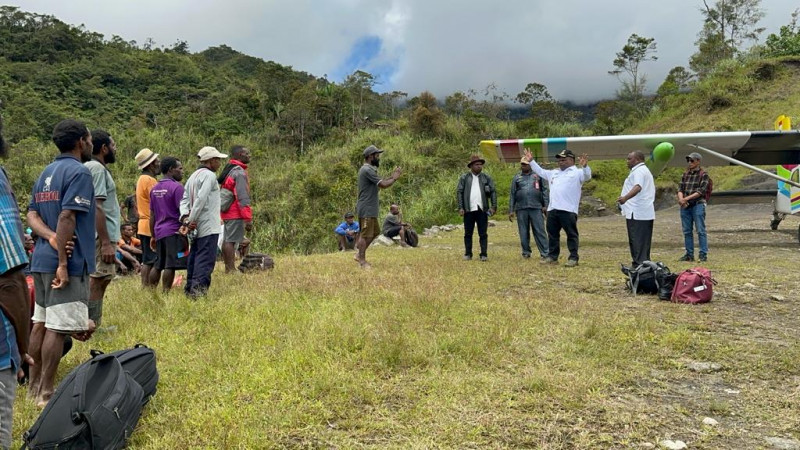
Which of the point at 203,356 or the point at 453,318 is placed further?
A: the point at 453,318

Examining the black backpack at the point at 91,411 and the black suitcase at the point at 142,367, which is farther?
the black suitcase at the point at 142,367

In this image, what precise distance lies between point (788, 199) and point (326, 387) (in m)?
12.0

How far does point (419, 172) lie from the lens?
2584cm

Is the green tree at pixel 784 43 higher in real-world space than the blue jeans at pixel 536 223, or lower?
higher

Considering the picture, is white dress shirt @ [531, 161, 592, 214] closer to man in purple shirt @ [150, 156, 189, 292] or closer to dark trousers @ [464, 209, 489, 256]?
dark trousers @ [464, 209, 489, 256]

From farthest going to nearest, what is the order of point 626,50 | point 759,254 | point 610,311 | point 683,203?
1. point 626,50
2. point 759,254
3. point 683,203
4. point 610,311

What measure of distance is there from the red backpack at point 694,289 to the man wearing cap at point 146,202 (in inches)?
215

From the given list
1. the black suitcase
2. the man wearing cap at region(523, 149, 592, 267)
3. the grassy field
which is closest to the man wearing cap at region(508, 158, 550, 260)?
the man wearing cap at region(523, 149, 592, 267)

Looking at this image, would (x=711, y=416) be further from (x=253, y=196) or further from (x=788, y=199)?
(x=253, y=196)

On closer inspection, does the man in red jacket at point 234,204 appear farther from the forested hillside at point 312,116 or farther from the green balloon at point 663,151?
the forested hillside at point 312,116

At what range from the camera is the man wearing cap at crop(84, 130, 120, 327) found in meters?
3.60

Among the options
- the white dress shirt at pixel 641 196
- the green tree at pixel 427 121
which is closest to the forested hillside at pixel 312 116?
the green tree at pixel 427 121

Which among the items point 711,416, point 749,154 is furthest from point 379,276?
point 749,154

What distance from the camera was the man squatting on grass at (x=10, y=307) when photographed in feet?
5.92
